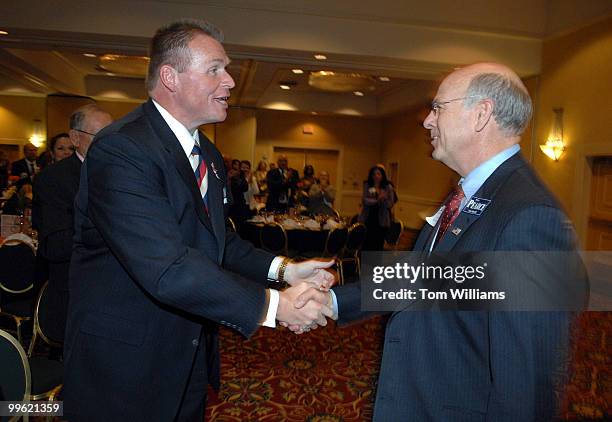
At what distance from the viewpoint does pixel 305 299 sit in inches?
71.7

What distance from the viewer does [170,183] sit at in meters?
1.50

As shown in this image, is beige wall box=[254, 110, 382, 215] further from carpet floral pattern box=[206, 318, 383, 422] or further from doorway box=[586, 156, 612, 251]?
carpet floral pattern box=[206, 318, 383, 422]

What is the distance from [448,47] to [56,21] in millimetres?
5928

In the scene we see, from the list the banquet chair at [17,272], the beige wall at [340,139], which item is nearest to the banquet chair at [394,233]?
the banquet chair at [17,272]

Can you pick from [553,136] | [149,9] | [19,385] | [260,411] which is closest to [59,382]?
[19,385]

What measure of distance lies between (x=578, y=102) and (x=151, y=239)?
806 centimetres

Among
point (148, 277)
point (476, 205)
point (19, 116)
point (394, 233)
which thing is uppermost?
point (19, 116)

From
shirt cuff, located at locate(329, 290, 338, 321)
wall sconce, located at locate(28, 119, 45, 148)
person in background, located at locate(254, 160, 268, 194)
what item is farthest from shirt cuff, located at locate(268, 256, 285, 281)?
wall sconce, located at locate(28, 119, 45, 148)

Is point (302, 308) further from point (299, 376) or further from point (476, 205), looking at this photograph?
point (299, 376)

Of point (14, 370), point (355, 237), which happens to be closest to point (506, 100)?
point (14, 370)

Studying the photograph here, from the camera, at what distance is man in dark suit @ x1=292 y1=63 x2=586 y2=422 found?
1.20m

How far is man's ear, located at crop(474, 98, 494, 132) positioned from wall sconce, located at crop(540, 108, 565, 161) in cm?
752

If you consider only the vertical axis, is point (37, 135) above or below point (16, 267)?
above

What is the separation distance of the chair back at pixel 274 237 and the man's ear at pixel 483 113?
470 centimetres
